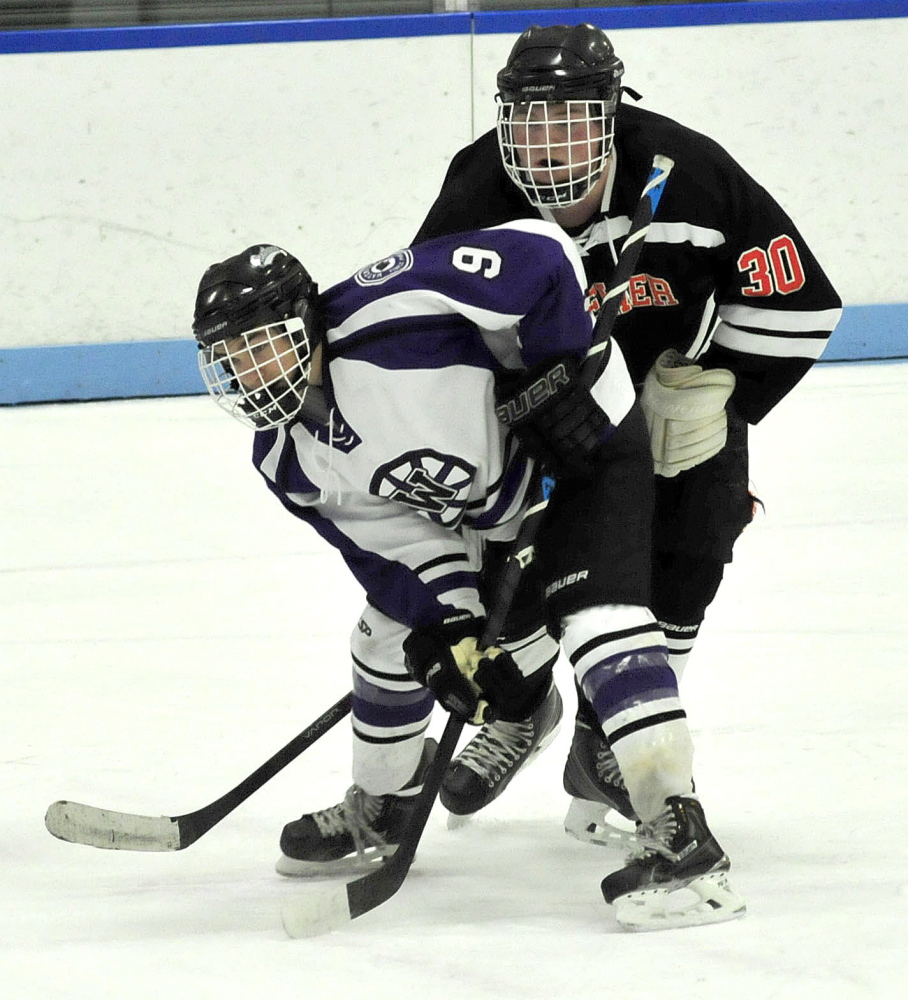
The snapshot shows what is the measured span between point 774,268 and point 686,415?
0.24m

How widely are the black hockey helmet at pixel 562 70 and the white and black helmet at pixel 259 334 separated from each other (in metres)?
0.44

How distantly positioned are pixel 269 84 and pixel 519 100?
3.08 m

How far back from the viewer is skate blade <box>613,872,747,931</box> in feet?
5.32

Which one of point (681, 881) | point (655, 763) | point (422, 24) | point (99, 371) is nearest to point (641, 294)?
point (655, 763)

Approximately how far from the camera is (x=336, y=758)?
7.79 feet

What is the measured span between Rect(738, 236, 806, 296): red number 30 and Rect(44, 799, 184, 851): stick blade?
1088 mm

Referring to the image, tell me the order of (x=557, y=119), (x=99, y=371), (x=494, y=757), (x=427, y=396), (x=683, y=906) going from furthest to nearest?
(x=99, y=371) < (x=494, y=757) < (x=557, y=119) < (x=427, y=396) < (x=683, y=906)

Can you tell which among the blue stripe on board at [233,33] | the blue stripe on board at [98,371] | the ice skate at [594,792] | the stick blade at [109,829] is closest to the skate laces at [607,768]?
the ice skate at [594,792]

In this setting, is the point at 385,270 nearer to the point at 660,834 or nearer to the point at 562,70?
the point at 562,70

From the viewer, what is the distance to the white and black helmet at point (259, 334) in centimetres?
169

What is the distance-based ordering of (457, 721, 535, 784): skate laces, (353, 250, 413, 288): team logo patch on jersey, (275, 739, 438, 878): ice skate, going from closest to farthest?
(353, 250, 413, 288): team logo patch on jersey, (275, 739, 438, 878): ice skate, (457, 721, 535, 784): skate laces

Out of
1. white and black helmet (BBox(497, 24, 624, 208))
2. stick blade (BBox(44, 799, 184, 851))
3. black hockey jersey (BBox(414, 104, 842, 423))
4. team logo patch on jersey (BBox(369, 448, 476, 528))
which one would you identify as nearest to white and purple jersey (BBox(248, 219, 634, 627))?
team logo patch on jersey (BBox(369, 448, 476, 528))

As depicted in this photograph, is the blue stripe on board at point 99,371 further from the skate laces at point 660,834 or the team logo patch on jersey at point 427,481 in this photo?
the skate laces at point 660,834

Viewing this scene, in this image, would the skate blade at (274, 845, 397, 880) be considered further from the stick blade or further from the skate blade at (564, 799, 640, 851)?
the skate blade at (564, 799, 640, 851)
